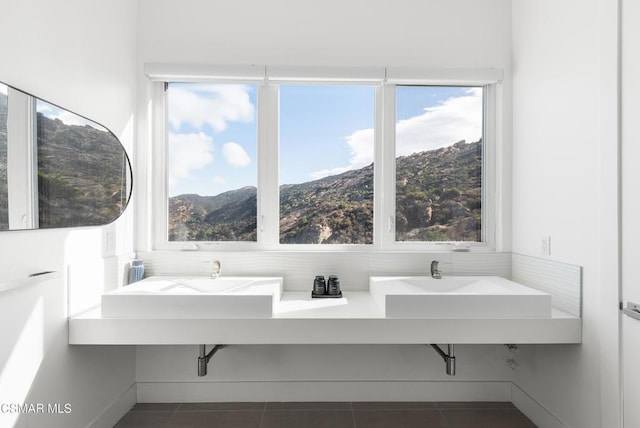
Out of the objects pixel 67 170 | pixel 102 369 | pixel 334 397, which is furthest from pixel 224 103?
pixel 334 397

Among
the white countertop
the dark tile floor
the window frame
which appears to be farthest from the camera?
the window frame

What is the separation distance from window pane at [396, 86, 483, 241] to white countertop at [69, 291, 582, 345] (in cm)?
82

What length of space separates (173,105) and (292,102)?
790 mm

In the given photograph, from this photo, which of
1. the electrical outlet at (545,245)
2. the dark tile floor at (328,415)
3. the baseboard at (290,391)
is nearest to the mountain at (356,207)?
the electrical outlet at (545,245)

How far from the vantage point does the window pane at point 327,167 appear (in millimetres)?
2492

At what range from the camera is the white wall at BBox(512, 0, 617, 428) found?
1.62 m

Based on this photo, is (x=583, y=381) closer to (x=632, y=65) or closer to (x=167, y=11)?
(x=632, y=65)

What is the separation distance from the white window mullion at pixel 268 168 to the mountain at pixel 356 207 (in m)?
0.06

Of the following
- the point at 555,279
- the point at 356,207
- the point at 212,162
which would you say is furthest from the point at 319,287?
the point at 555,279

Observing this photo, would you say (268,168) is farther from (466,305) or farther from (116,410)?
(116,410)

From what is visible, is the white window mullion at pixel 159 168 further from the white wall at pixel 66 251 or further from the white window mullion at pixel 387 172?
the white window mullion at pixel 387 172

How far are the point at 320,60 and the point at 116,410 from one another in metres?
2.44

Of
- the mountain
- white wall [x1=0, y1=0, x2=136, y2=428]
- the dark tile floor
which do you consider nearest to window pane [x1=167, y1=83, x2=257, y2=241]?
the mountain

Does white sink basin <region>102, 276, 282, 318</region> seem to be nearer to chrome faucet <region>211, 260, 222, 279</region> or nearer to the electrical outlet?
chrome faucet <region>211, 260, 222, 279</region>
